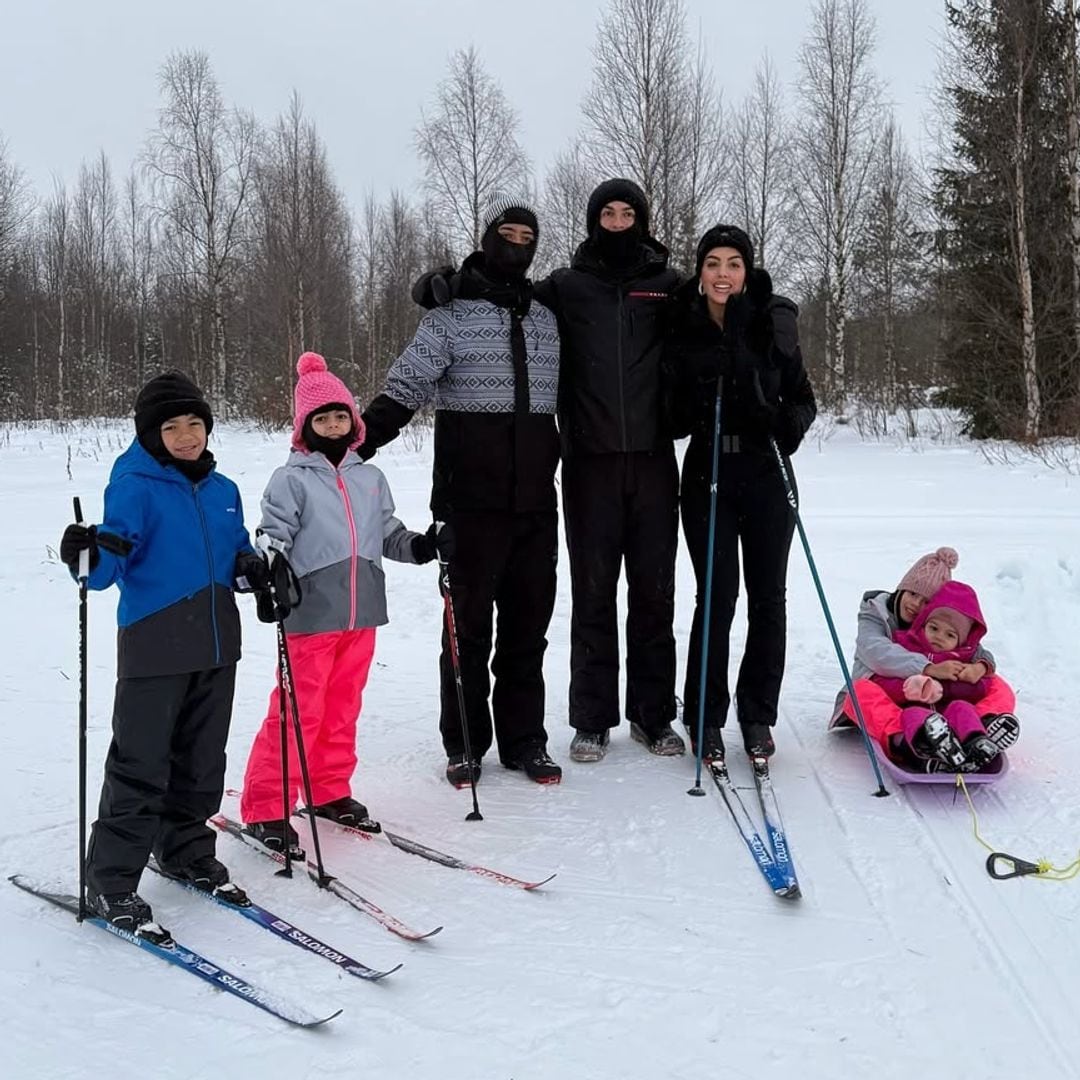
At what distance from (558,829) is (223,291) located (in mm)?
25334

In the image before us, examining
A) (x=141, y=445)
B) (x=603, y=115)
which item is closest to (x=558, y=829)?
(x=141, y=445)

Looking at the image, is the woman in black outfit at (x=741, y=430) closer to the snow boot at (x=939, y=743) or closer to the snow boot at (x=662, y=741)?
the snow boot at (x=662, y=741)

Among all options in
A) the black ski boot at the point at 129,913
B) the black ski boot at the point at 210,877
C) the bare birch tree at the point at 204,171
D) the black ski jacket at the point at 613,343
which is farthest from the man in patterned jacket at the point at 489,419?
the bare birch tree at the point at 204,171

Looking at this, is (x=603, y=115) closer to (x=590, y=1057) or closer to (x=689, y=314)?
(x=689, y=314)

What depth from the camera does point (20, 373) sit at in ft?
117

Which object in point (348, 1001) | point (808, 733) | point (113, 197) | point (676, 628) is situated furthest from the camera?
point (113, 197)

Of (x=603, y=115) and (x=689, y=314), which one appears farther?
(x=603, y=115)

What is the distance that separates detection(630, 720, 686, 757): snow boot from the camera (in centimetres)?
411

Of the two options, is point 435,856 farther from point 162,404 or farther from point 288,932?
point 162,404

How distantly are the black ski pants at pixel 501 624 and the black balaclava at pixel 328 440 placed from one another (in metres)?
0.62

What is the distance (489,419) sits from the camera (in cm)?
382

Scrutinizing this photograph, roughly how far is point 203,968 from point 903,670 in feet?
9.53

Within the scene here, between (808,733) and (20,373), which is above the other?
(20,373)

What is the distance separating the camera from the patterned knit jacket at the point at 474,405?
3801 mm
